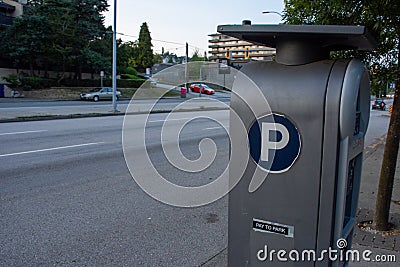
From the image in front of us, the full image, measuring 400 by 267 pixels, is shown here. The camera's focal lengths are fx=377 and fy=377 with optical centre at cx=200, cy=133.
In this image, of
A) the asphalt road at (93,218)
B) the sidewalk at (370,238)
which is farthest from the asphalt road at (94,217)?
the sidewalk at (370,238)

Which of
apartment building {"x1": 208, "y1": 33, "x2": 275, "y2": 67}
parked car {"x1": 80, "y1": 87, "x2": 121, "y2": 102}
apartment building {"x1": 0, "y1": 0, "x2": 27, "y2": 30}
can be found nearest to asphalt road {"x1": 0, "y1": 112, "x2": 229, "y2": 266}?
apartment building {"x1": 208, "y1": 33, "x2": 275, "y2": 67}

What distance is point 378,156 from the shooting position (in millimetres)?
9484

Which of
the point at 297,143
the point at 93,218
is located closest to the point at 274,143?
the point at 297,143

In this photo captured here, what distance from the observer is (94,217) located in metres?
4.57

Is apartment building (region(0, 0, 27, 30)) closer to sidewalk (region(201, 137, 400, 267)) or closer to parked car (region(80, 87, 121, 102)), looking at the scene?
parked car (region(80, 87, 121, 102))

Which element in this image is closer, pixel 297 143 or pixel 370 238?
pixel 297 143

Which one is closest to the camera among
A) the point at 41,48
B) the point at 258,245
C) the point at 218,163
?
the point at 258,245

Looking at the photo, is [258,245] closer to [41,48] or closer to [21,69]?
[41,48]

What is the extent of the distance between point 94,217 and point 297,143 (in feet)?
11.0

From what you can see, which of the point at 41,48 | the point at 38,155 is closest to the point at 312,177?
the point at 38,155

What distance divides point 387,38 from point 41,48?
36079 millimetres

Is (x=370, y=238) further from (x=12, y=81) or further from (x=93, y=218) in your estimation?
(x=12, y=81)

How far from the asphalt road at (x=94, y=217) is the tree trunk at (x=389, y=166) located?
168 centimetres

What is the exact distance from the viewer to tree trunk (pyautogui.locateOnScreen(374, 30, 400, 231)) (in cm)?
375
